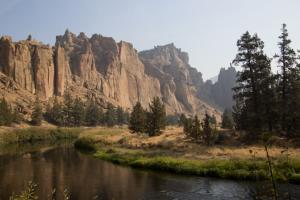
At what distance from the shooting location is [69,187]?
1345 inches

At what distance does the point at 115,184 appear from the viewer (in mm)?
35594

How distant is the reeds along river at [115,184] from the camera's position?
98.3ft

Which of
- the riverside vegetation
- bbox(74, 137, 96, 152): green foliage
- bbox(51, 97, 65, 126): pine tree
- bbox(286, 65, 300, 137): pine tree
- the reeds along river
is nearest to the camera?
the reeds along river

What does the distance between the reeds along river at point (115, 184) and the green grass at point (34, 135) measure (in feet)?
173

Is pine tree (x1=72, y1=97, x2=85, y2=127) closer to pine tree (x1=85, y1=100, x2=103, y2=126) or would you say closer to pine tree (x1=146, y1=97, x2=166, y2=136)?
pine tree (x1=85, y1=100, x2=103, y2=126)

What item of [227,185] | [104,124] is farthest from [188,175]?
[104,124]

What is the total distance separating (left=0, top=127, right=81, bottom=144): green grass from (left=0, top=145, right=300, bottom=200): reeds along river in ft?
173

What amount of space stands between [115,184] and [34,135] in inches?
3152

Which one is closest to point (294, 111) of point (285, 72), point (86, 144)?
point (285, 72)

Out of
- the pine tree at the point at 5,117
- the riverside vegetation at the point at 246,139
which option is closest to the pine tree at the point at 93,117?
the pine tree at the point at 5,117

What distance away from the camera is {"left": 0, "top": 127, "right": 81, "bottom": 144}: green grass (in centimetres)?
9907

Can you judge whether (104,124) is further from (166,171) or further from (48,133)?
(166,171)

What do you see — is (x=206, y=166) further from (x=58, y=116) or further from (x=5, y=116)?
(x=58, y=116)

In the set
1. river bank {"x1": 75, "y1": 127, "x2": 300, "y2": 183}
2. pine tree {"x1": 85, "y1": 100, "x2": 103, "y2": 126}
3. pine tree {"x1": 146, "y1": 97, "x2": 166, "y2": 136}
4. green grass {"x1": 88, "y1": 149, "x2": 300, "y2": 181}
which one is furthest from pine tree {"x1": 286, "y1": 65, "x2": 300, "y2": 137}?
pine tree {"x1": 85, "y1": 100, "x2": 103, "y2": 126}
